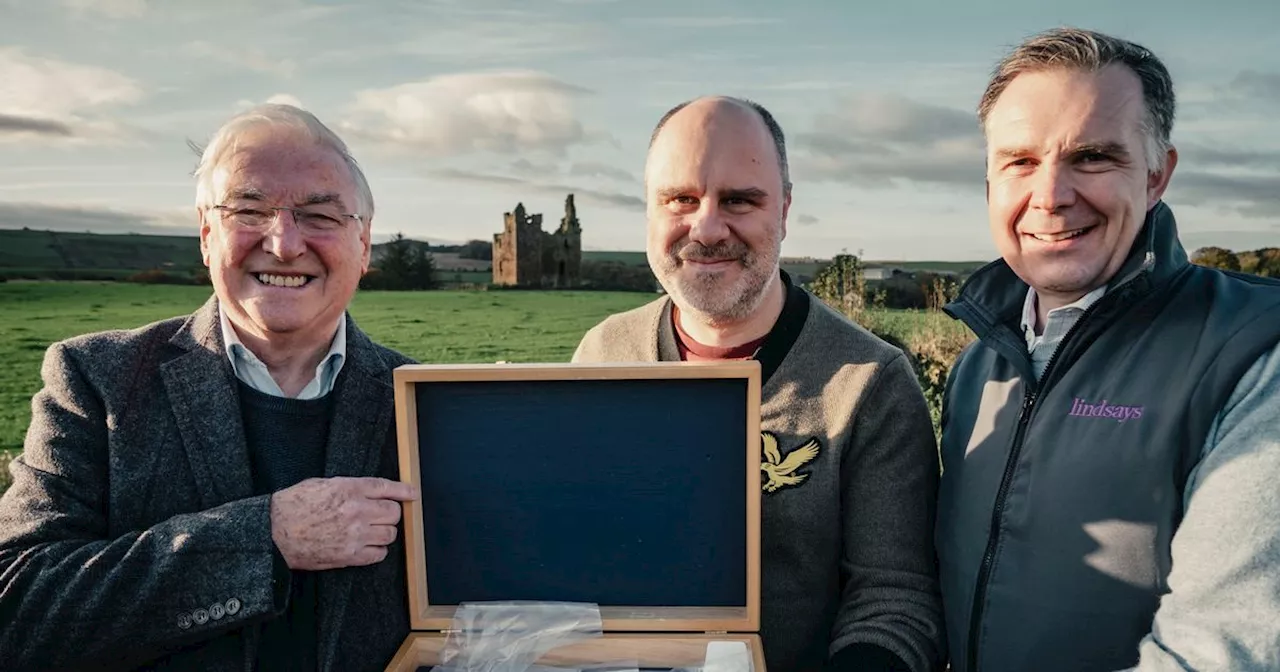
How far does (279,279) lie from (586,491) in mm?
1141

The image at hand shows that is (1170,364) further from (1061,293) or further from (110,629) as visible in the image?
(110,629)

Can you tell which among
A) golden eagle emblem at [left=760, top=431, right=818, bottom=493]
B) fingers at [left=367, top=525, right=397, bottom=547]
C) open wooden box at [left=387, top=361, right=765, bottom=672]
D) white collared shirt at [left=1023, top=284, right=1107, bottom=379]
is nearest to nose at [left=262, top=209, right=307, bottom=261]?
open wooden box at [left=387, top=361, right=765, bottom=672]

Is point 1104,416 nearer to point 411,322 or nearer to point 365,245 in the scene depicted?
point 365,245

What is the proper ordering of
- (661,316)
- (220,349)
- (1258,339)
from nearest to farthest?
1. (1258,339)
2. (220,349)
3. (661,316)

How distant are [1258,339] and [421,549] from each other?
226cm

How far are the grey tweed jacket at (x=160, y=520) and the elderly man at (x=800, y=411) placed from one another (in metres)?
1.17

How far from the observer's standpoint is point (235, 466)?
2492 mm

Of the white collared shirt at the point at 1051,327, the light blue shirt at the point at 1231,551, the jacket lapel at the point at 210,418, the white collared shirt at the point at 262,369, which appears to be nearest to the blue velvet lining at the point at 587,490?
the white collared shirt at the point at 262,369

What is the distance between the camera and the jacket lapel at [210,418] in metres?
2.48

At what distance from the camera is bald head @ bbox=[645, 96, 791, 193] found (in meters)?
2.87

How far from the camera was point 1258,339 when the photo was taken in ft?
6.63

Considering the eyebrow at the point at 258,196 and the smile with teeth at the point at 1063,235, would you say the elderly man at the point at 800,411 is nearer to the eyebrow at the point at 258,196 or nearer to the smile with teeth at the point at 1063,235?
the smile with teeth at the point at 1063,235

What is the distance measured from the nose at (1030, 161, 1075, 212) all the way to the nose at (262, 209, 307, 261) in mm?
2143

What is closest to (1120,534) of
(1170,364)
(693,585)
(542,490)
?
(1170,364)
